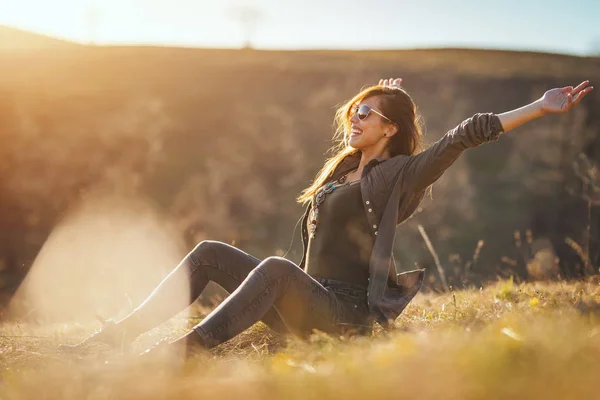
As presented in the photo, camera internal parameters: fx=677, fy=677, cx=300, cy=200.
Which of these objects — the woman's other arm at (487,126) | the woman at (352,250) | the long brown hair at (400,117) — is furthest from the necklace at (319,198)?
the woman's other arm at (487,126)

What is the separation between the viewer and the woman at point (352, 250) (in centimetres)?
431

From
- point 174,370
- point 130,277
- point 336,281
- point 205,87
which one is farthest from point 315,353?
point 205,87

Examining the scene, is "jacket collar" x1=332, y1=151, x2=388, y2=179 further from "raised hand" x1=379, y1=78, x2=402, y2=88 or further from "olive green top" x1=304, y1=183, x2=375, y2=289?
"raised hand" x1=379, y1=78, x2=402, y2=88

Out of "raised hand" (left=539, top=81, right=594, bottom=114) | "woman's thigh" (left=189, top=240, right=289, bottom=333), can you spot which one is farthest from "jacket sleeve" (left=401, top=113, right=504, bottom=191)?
"woman's thigh" (left=189, top=240, right=289, bottom=333)

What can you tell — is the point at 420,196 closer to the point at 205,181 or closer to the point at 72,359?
the point at 72,359

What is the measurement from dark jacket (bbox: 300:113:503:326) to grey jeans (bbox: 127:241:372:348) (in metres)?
0.18

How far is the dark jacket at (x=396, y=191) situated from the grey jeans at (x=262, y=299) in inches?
6.9

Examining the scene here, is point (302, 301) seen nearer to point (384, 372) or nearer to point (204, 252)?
point (204, 252)

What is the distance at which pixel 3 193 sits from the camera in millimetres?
23562

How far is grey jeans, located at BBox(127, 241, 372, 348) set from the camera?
4.10 m

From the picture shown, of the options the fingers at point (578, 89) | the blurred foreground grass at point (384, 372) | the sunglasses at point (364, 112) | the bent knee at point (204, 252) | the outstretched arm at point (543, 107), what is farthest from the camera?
the sunglasses at point (364, 112)

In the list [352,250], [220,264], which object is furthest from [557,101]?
[220,264]

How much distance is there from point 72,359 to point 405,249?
19.2 m

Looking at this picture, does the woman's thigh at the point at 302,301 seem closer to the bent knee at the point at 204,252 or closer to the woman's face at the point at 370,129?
the bent knee at the point at 204,252
